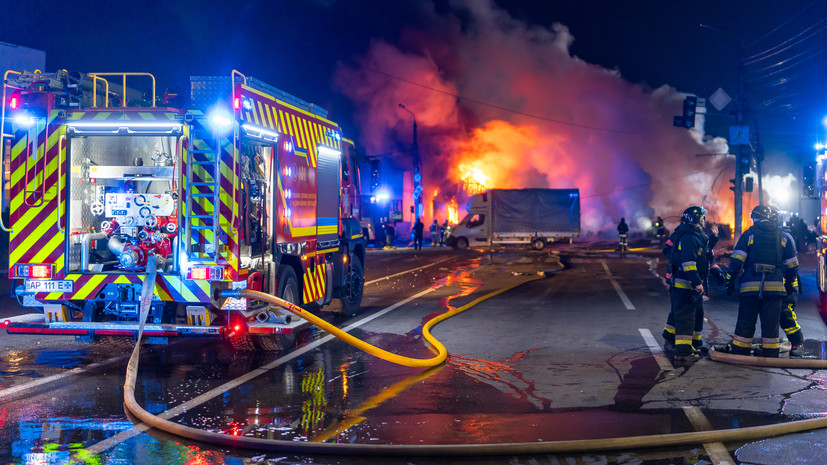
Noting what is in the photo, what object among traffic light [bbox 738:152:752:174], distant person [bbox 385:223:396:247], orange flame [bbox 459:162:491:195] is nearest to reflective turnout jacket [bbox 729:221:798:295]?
traffic light [bbox 738:152:752:174]

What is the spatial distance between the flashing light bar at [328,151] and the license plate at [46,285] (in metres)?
3.91

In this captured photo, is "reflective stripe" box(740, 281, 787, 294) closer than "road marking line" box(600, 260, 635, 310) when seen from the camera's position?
Yes

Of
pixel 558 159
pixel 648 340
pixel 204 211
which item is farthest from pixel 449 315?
pixel 558 159

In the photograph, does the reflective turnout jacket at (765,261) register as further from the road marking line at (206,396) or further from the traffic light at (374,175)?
the traffic light at (374,175)

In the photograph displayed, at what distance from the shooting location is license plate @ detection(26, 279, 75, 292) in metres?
7.73

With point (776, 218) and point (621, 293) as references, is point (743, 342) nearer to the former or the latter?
point (776, 218)

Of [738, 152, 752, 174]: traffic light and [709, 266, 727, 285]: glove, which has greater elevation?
[738, 152, 752, 174]: traffic light

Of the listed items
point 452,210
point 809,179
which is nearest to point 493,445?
point 809,179

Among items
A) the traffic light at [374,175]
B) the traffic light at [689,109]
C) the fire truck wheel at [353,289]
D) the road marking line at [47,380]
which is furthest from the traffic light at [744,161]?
the road marking line at [47,380]

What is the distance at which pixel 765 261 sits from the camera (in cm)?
801

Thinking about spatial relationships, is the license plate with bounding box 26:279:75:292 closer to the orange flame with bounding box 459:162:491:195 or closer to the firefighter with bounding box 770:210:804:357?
the firefighter with bounding box 770:210:804:357

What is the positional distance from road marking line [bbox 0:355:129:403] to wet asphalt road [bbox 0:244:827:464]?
26 millimetres

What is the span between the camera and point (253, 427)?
215 inches

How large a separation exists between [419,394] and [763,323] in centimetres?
398
